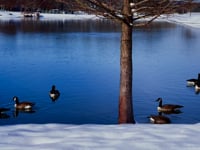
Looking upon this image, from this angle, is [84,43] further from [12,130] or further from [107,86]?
[12,130]

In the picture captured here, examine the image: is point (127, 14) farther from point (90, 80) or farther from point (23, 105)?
point (90, 80)

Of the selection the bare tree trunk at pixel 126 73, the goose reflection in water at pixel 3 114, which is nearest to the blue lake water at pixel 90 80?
the goose reflection in water at pixel 3 114

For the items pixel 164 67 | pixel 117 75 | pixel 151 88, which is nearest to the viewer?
pixel 151 88

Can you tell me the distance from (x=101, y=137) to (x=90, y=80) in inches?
490

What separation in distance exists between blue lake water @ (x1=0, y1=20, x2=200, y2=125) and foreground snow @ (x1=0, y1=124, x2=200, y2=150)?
639cm

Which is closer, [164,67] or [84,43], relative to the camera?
[164,67]

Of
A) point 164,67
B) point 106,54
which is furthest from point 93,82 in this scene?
point 106,54

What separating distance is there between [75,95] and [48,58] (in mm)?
8560

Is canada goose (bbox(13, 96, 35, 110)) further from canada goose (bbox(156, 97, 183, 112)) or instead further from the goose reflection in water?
canada goose (bbox(156, 97, 183, 112))

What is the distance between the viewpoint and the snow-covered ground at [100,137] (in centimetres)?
461

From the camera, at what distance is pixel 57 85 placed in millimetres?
16969

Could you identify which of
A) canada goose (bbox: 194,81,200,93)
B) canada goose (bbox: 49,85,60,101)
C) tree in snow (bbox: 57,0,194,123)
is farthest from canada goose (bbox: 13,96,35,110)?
canada goose (bbox: 194,81,200,93)

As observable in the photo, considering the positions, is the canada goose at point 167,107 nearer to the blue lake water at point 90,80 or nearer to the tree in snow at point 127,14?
the blue lake water at point 90,80

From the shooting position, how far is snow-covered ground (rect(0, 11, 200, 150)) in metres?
→ 4.61
